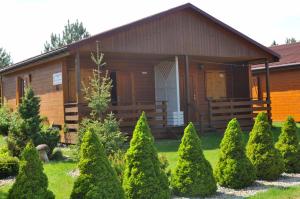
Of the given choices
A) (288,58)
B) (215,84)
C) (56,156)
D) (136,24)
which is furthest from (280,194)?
(288,58)

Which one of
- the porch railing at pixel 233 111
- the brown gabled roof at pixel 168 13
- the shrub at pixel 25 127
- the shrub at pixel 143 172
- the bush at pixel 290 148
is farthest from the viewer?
the porch railing at pixel 233 111

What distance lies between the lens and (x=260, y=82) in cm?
2453

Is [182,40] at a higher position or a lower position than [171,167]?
higher

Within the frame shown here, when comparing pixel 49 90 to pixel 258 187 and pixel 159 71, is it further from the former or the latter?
pixel 258 187

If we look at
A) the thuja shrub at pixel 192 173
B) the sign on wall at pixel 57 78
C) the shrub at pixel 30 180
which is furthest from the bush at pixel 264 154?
the sign on wall at pixel 57 78

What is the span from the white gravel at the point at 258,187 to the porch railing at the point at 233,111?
9.02m

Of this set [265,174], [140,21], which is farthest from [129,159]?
[140,21]

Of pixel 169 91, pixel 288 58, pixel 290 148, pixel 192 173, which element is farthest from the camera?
pixel 288 58

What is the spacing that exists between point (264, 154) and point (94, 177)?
13.4ft

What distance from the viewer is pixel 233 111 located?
61.4 feet

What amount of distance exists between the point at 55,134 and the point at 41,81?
246 inches

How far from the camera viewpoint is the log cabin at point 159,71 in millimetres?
15844

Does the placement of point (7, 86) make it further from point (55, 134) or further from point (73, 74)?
point (55, 134)

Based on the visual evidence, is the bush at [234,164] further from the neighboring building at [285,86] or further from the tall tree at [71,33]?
the tall tree at [71,33]
